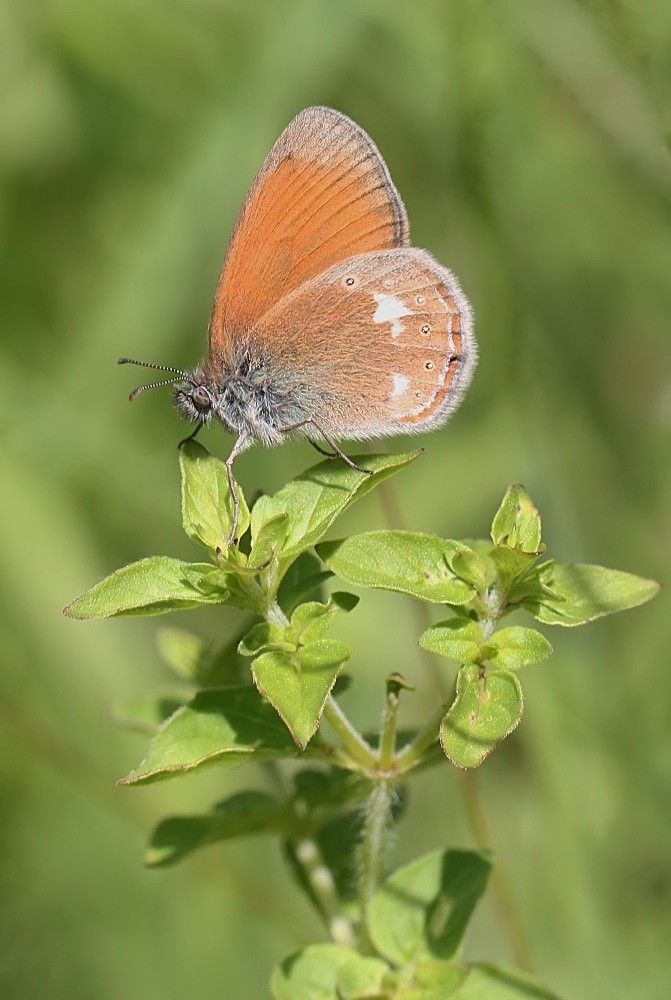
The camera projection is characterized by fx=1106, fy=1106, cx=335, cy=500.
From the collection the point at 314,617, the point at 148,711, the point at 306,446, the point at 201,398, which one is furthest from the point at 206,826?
the point at 306,446

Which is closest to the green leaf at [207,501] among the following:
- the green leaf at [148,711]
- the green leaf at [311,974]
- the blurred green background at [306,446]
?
the green leaf at [148,711]

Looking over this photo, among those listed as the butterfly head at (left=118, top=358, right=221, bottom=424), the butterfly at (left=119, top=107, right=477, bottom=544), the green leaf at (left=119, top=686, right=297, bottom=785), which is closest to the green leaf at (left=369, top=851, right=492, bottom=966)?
the green leaf at (left=119, top=686, right=297, bottom=785)

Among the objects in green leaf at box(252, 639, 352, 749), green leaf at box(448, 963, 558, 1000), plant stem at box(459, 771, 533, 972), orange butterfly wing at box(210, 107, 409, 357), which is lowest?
plant stem at box(459, 771, 533, 972)

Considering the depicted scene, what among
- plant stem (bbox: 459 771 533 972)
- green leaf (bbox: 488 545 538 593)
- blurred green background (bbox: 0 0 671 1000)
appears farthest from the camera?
blurred green background (bbox: 0 0 671 1000)

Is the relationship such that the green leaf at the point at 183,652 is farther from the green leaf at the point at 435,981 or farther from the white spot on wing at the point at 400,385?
the white spot on wing at the point at 400,385

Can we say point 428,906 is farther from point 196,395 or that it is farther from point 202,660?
Answer: point 196,395

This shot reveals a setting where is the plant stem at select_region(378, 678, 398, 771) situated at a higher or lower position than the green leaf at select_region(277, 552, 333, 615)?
lower

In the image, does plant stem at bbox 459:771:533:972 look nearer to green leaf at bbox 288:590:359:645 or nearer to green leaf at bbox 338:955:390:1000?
green leaf at bbox 338:955:390:1000
